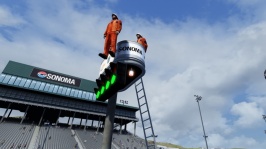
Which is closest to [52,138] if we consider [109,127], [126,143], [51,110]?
[51,110]

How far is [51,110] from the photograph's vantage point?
52906 millimetres

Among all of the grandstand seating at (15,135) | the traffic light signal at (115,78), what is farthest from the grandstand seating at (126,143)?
the traffic light signal at (115,78)

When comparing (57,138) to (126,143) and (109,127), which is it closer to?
(126,143)

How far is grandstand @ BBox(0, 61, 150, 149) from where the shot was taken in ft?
132

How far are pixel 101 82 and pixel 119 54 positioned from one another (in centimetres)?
109

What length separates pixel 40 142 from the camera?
36.5m

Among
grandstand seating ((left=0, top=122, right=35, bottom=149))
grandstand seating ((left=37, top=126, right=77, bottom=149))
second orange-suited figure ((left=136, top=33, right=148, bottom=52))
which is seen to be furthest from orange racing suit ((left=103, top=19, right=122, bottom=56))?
grandstand seating ((left=0, top=122, right=35, bottom=149))

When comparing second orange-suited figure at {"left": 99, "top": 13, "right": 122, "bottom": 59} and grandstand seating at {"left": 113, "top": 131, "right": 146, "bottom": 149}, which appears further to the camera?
grandstand seating at {"left": 113, "top": 131, "right": 146, "bottom": 149}

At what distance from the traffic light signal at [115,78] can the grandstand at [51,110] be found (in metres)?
36.1

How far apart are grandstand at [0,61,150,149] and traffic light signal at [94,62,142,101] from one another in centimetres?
3607

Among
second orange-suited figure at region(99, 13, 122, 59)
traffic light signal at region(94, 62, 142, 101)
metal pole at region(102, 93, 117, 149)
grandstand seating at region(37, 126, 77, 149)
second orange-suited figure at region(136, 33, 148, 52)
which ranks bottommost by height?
metal pole at region(102, 93, 117, 149)

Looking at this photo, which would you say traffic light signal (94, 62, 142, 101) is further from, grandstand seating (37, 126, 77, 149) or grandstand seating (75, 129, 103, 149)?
grandstand seating (75, 129, 103, 149)

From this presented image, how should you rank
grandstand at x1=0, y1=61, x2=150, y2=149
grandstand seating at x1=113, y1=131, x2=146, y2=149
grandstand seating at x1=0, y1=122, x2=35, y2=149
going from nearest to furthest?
grandstand seating at x1=0, y1=122, x2=35, y2=149 < grandstand at x1=0, y1=61, x2=150, y2=149 < grandstand seating at x1=113, y1=131, x2=146, y2=149

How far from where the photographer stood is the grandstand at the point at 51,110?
40.2m
